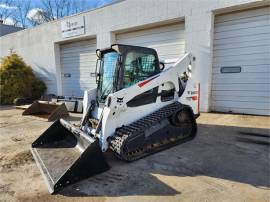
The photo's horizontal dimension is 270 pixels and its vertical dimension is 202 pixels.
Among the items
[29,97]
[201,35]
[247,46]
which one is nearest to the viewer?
[247,46]

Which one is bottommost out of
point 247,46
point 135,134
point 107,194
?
point 107,194

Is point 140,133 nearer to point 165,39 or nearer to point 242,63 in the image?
point 242,63

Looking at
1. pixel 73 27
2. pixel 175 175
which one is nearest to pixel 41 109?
pixel 73 27

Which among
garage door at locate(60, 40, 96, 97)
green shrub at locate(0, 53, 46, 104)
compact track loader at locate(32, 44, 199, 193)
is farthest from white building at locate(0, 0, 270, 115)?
green shrub at locate(0, 53, 46, 104)

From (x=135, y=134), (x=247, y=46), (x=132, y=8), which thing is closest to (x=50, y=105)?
(x=132, y=8)

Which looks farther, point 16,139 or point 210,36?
point 210,36

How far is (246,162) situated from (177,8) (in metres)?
5.69

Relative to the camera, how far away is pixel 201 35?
7.28m

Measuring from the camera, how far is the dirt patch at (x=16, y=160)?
3.85 meters

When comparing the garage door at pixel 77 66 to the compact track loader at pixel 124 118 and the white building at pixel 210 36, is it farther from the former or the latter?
the compact track loader at pixel 124 118

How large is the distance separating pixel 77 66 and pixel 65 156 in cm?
857

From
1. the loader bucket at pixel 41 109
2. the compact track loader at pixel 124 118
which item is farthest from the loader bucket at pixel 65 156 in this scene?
the loader bucket at pixel 41 109

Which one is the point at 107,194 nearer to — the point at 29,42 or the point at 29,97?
the point at 29,97

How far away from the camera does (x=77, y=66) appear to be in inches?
464
